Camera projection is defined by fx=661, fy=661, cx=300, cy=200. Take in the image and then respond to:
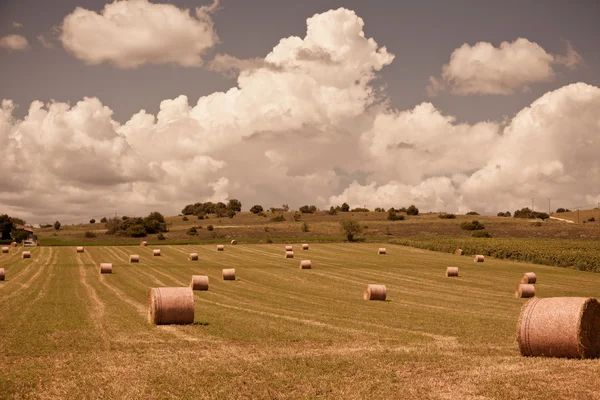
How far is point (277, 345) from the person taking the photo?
1803 cm

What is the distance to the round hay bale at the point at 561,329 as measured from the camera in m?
15.3

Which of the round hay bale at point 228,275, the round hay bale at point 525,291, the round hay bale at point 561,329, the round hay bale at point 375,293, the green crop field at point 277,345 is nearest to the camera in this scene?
the green crop field at point 277,345

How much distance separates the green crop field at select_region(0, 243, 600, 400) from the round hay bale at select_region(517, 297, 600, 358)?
43cm

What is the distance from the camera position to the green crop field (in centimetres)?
1311

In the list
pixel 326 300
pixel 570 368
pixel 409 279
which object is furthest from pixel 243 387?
pixel 409 279

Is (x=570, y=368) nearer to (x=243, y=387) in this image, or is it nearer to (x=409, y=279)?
(x=243, y=387)

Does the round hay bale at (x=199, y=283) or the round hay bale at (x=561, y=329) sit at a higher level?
the round hay bale at (x=561, y=329)

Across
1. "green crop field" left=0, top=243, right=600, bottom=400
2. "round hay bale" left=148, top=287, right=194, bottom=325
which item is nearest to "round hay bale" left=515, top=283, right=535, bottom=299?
"green crop field" left=0, top=243, right=600, bottom=400

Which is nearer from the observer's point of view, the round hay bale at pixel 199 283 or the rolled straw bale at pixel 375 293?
the rolled straw bale at pixel 375 293

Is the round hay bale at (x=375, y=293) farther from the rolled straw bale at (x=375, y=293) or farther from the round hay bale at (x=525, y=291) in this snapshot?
the round hay bale at (x=525, y=291)

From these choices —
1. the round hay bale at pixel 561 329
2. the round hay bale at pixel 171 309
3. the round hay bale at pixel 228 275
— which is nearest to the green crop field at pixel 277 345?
the round hay bale at pixel 561 329

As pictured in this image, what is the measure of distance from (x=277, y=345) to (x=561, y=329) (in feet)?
23.9

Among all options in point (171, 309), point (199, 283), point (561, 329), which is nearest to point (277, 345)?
point (171, 309)

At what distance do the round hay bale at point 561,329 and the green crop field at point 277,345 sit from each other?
1.41 feet
